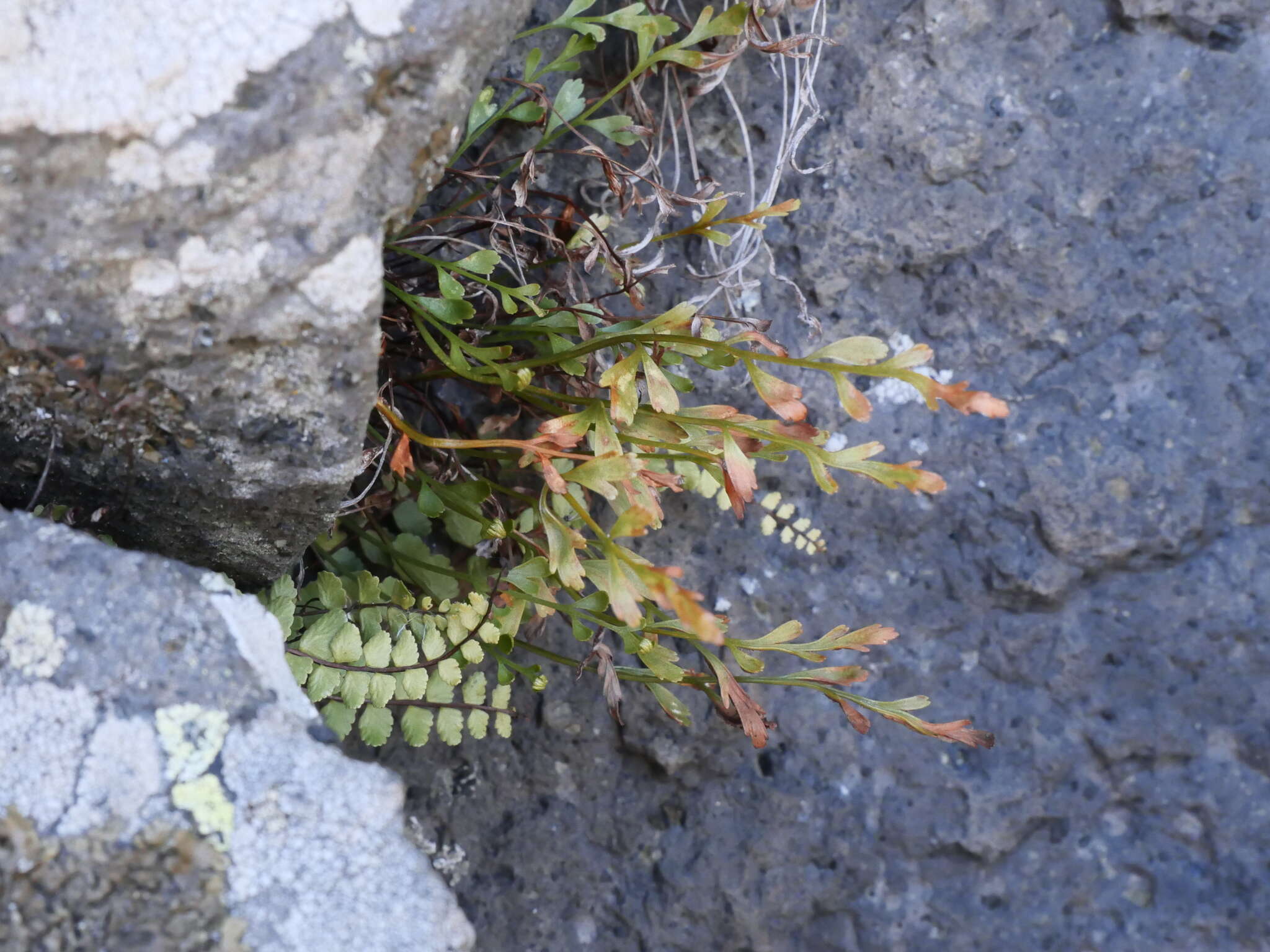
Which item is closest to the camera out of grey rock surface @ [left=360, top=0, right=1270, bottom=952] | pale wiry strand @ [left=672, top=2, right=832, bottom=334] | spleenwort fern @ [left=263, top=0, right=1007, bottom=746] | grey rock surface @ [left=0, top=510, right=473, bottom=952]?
grey rock surface @ [left=0, top=510, right=473, bottom=952]

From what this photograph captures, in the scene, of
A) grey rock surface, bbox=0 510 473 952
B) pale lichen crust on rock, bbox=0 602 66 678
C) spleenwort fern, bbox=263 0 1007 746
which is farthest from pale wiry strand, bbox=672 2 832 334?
pale lichen crust on rock, bbox=0 602 66 678

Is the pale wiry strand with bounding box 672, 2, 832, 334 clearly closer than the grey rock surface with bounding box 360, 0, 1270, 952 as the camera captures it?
Yes

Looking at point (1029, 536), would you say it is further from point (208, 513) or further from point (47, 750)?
point (47, 750)

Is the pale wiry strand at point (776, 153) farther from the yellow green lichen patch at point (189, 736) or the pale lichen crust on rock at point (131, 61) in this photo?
the yellow green lichen patch at point (189, 736)

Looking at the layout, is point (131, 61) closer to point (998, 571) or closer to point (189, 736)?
point (189, 736)

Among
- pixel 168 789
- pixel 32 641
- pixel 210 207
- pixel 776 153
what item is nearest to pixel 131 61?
pixel 210 207

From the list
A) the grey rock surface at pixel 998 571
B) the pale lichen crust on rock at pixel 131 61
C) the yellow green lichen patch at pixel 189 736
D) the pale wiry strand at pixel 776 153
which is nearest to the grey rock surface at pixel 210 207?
the pale lichen crust on rock at pixel 131 61

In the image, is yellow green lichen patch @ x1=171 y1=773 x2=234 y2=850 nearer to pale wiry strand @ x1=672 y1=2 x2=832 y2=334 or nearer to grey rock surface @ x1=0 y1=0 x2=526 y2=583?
grey rock surface @ x1=0 y1=0 x2=526 y2=583
